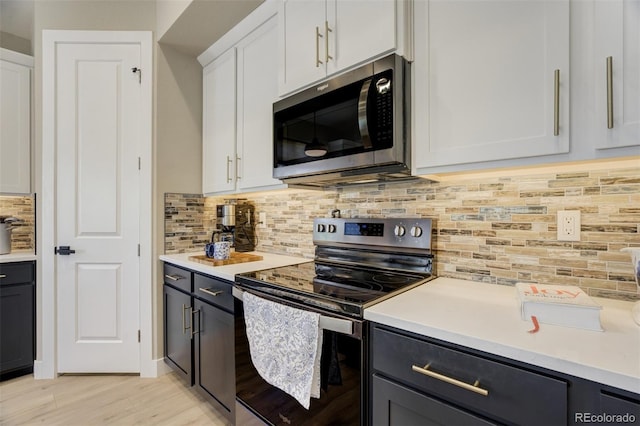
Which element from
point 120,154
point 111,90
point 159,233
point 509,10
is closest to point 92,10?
point 111,90

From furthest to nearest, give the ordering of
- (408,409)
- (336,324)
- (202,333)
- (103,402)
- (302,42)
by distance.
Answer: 1. (103,402)
2. (202,333)
3. (302,42)
4. (336,324)
5. (408,409)

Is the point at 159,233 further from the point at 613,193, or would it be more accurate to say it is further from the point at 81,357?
the point at 613,193

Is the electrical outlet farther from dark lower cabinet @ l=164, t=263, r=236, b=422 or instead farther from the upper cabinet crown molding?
the upper cabinet crown molding

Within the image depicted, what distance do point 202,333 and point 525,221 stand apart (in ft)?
5.82

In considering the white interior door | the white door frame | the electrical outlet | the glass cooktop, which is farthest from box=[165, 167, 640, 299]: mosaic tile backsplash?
the white interior door

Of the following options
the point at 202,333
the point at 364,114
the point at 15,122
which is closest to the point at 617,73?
the point at 364,114

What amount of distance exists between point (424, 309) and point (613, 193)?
2.61ft

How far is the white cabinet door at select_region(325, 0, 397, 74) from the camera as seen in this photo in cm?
127

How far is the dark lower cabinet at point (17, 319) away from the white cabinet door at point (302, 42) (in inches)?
91.8

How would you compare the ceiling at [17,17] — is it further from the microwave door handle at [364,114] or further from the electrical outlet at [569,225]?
the electrical outlet at [569,225]

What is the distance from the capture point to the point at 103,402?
1982mm


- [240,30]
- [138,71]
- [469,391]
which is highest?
[240,30]

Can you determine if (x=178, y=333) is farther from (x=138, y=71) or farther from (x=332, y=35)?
(x=332, y=35)

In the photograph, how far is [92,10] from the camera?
2.30 m
